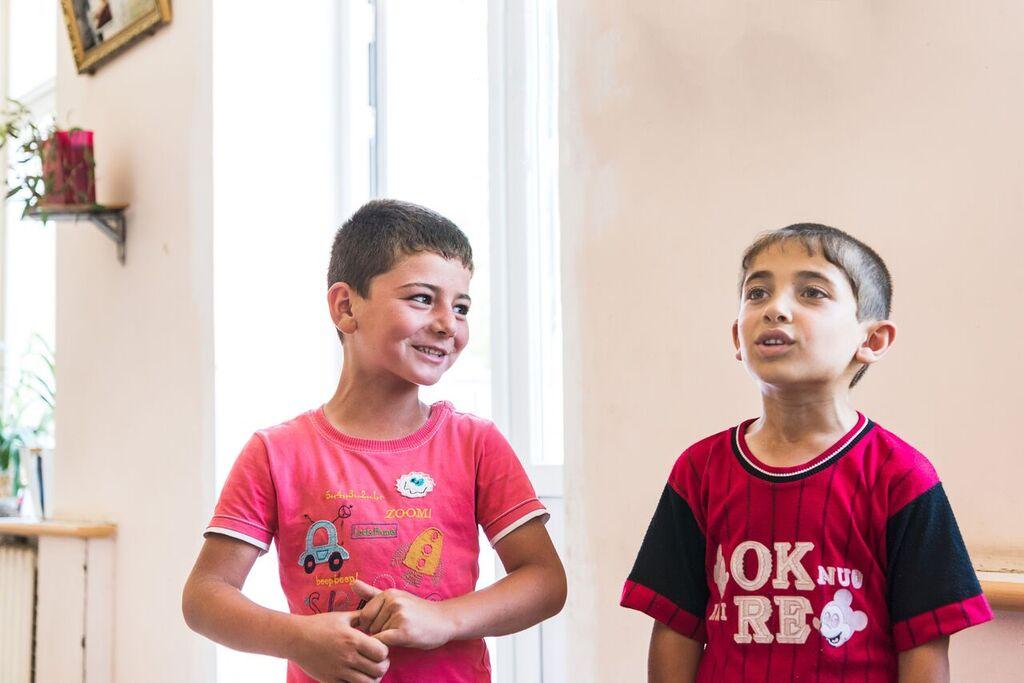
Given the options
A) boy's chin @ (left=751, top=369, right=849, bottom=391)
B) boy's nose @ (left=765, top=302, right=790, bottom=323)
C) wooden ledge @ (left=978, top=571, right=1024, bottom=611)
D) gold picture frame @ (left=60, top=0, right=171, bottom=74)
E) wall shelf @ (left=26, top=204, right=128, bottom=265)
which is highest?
gold picture frame @ (left=60, top=0, right=171, bottom=74)

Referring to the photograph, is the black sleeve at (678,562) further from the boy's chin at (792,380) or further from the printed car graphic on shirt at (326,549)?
the printed car graphic on shirt at (326,549)

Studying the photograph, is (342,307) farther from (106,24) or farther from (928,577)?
(106,24)

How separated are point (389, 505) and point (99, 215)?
6.56ft

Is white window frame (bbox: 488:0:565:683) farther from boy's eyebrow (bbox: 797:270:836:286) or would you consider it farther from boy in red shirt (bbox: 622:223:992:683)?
boy's eyebrow (bbox: 797:270:836:286)

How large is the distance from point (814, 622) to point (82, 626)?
8.31ft

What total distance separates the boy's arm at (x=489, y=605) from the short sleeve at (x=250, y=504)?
0.64ft

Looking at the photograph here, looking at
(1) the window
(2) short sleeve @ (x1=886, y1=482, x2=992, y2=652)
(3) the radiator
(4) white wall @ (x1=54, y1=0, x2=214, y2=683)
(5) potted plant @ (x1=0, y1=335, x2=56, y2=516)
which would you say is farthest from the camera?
(1) the window

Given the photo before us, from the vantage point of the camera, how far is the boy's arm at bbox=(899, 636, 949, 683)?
39.1 inches

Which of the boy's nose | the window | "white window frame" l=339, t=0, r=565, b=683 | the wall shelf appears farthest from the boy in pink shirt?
the window

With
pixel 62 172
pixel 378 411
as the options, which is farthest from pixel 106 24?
pixel 378 411

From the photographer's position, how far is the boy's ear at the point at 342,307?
1.43 m

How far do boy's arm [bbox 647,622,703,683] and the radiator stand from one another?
2646mm

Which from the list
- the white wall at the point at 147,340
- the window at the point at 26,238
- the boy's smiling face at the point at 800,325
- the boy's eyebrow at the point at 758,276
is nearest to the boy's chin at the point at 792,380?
the boy's smiling face at the point at 800,325

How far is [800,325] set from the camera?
1052 mm
